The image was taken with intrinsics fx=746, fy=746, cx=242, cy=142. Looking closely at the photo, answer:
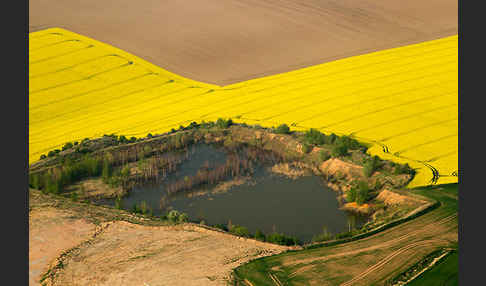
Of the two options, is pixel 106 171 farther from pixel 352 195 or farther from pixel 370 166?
pixel 370 166

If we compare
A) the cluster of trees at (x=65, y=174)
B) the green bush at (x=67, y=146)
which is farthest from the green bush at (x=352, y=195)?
the green bush at (x=67, y=146)

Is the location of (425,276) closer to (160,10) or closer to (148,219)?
(148,219)

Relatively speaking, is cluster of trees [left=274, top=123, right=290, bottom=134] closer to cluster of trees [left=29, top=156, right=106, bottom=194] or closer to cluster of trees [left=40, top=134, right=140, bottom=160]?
cluster of trees [left=40, top=134, right=140, bottom=160]

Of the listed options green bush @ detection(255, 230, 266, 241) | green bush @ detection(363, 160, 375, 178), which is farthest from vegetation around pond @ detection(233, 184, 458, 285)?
green bush @ detection(363, 160, 375, 178)

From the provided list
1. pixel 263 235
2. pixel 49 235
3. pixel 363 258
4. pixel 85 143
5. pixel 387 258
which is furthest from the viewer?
pixel 85 143

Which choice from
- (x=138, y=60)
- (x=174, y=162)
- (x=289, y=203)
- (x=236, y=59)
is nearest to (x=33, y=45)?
(x=138, y=60)

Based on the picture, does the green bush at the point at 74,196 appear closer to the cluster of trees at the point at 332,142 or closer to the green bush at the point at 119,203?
the green bush at the point at 119,203

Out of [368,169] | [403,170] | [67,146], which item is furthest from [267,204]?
[67,146]

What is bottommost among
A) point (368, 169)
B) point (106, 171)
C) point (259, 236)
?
point (259, 236)
